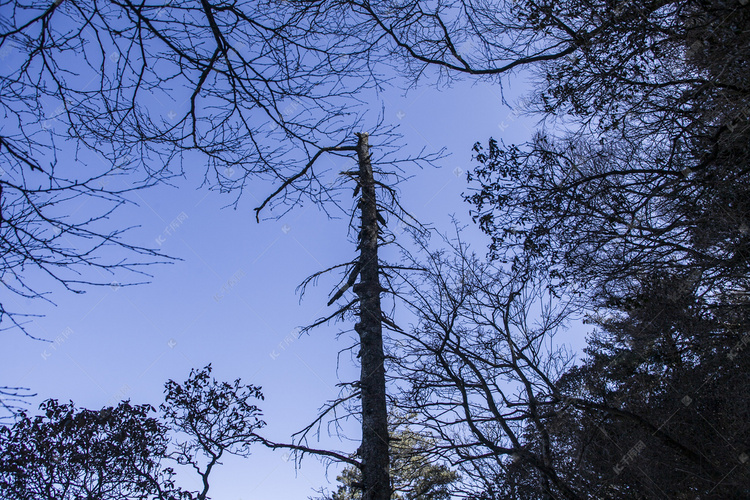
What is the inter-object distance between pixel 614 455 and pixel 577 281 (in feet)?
11.0

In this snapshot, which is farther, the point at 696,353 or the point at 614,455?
the point at 696,353

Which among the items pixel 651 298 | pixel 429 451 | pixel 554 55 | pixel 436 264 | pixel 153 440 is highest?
pixel 153 440

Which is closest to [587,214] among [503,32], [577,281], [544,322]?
[577,281]

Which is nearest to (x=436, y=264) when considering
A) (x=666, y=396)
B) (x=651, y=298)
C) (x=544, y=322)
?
(x=544, y=322)

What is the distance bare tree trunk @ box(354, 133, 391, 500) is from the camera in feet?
15.1

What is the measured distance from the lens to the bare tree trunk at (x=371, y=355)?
15.1ft

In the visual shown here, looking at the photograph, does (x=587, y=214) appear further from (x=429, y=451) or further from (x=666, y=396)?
(x=666, y=396)

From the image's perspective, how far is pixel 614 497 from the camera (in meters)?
6.87

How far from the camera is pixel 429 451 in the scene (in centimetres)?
479

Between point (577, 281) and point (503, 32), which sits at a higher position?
point (503, 32)

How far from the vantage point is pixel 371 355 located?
17.2ft

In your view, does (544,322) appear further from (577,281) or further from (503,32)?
(503,32)

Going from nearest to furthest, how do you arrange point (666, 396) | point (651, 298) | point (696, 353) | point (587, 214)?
point (587, 214) → point (651, 298) → point (696, 353) → point (666, 396)

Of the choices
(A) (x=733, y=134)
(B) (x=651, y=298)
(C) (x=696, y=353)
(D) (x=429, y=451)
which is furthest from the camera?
(C) (x=696, y=353)
